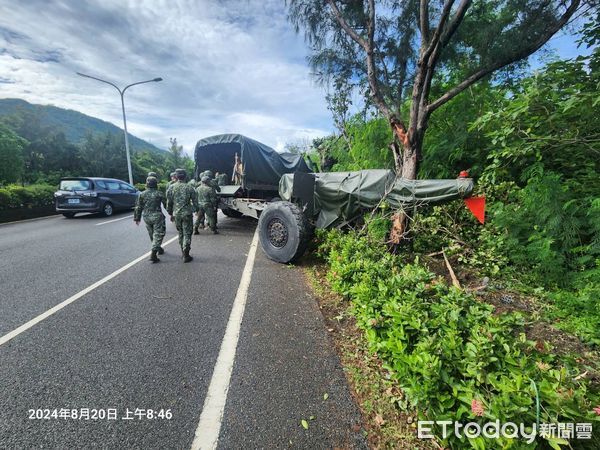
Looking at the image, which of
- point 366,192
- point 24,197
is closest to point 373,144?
point 366,192

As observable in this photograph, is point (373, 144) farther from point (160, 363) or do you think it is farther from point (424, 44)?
point (160, 363)

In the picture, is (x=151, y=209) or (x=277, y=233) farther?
(x=151, y=209)

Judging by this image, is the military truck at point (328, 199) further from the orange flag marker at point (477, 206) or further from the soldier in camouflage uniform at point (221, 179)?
the soldier in camouflage uniform at point (221, 179)

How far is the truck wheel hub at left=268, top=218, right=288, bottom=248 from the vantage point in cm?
494

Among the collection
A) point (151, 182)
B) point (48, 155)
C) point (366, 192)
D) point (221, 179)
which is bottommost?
point (366, 192)

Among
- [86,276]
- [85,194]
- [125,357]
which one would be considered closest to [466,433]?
[125,357]

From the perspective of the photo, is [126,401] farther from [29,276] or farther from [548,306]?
[548,306]

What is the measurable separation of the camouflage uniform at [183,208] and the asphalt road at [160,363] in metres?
0.88

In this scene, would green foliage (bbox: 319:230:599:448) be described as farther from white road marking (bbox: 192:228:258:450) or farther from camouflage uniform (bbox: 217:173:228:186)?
camouflage uniform (bbox: 217:173:228:186)

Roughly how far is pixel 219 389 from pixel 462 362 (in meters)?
1.73

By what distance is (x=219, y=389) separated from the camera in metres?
1.98

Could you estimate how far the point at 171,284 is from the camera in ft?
12.8

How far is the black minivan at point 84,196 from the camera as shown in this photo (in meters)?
9.91

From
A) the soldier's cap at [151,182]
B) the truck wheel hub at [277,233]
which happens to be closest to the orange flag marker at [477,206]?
the truck wheel hub at [277,233]
